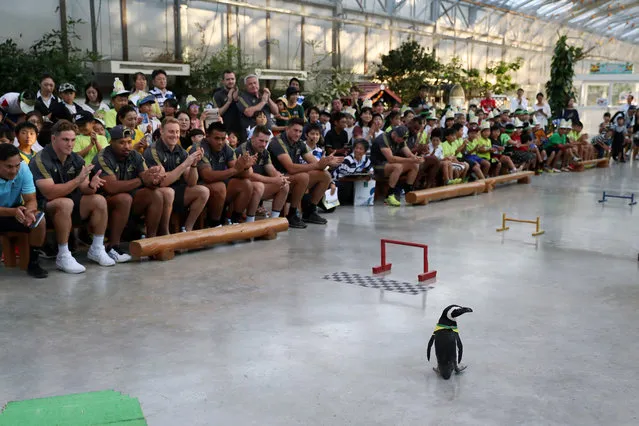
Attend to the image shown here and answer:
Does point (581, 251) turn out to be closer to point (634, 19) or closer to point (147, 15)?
point (147, 15)

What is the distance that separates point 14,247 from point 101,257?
2.28 ft

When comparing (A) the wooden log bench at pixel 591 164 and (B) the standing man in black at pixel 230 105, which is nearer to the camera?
(B) the standing man in black at pixel 230 105

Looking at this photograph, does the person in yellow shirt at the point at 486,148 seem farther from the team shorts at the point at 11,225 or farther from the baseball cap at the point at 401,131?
the team shorts at the point at 11,225

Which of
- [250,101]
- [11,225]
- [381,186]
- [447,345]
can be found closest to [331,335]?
[447,345]

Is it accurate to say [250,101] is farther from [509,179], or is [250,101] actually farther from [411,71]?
[411,71]

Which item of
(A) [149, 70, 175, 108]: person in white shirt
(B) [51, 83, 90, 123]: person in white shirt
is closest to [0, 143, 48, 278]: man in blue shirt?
(B) [51, 83, 90, 123]: person in white shirt

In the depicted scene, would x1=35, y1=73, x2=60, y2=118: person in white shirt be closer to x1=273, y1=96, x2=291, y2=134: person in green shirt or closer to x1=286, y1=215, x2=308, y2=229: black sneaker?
x1=286, y1=215, x2=308, y2=229: black sneaker

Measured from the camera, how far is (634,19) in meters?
33.9

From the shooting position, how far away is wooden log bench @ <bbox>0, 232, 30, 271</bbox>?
535cm

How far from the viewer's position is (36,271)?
210 inches

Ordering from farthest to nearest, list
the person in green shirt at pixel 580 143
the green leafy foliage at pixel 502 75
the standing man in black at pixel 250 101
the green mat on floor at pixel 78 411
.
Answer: the green leafy foliage at pixel 502 75, the person in green shirt at pixel 580 143, the standing man in black at pixel 250 101, the green mat on floor at pixel 78 411

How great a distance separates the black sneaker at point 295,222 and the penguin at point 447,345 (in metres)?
4.23

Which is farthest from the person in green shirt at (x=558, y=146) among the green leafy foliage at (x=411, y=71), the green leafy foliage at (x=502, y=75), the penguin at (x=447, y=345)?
the penguin at (x=447, y=345)

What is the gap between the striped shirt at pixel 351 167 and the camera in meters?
9.08
